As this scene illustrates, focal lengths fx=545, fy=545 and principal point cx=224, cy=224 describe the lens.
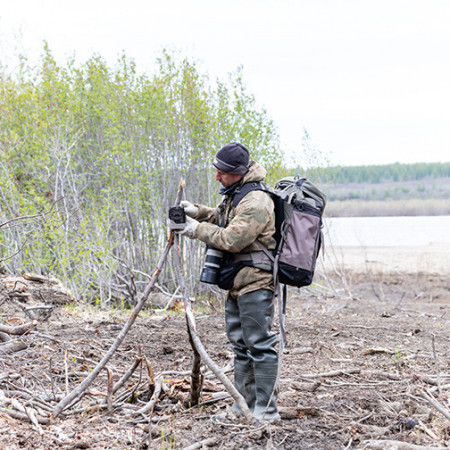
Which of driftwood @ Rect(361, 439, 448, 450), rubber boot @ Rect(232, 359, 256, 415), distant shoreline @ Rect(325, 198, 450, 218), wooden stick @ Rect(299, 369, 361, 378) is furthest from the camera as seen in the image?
distant shoreline @ Rect(325, 198, 450, 218)

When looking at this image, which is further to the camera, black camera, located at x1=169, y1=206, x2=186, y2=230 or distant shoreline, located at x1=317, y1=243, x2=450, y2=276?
distant shoreline, located at x1=317, y1=243, x2=450, y2=276

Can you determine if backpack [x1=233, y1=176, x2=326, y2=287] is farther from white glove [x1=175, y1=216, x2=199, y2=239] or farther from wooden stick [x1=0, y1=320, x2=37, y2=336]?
wooden stick [x1=0, y1=320, x2=37, y2=336]

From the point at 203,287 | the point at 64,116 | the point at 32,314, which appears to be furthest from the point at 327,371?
the point at 64,116

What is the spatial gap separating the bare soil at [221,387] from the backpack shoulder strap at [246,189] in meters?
1.27

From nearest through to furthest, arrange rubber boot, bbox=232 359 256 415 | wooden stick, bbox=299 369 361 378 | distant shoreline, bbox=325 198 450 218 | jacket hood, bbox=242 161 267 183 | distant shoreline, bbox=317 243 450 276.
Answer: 1. jacket hood, bbox=242 161 267 183
2. rubber boot, bbox=232 359 256 415
3. wooden stick, bbox=299 369 361 378
4. distant shoreline, bbox=317 243 450 276
5. distant shoreline, bbox=325 198 450 218

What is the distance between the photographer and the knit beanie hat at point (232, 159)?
12.6 feet

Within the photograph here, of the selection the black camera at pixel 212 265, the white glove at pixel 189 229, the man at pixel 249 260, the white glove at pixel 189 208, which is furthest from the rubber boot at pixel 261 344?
the white glove at pixel 189 208

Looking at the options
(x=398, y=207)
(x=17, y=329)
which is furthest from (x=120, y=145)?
(x=398, y=207)

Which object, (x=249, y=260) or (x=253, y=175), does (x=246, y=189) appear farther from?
(x=249, y=260)

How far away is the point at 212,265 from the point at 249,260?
27 cm

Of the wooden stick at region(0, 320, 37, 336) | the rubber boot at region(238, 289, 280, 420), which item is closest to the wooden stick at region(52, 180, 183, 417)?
the rubber boot at region(238, 289, 280, 420)

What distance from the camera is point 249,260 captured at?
152 inches

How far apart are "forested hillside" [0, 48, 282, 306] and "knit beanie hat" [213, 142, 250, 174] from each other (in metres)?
6.94

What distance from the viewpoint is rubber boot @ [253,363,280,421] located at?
387 cm
